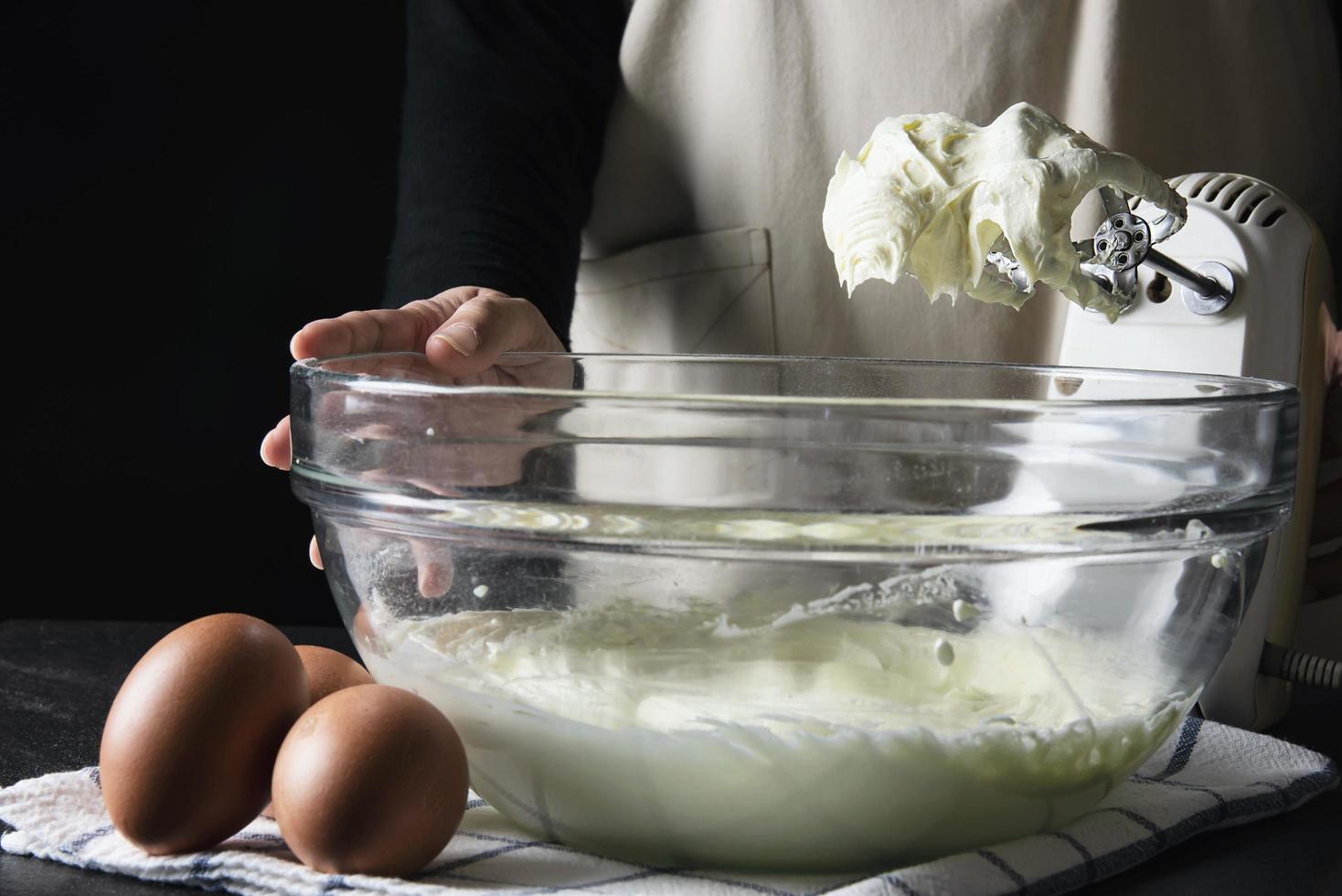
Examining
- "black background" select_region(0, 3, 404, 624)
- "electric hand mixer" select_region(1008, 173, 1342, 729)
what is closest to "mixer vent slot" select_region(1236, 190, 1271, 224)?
"electric hand mixer" select_region(1008, 173, 1342, 729)

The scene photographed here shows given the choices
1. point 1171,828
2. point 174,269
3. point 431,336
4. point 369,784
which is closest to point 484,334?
point 431,336

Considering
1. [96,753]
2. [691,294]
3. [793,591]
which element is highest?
[691,294]

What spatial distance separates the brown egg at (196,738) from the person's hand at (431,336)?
0.16m

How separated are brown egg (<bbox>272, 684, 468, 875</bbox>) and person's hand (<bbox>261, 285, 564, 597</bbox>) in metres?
0.20

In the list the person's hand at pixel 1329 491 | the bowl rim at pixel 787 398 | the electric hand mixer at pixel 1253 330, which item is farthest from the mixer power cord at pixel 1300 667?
the bowl rim at pixel 787 398

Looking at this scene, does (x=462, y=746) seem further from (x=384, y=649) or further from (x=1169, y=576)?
(x=1169, y=576)

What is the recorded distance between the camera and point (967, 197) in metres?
0.64

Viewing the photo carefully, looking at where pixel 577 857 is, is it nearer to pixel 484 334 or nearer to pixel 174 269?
pixel 484 334

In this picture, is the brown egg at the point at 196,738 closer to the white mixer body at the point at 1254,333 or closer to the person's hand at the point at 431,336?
the person's hand at the point at 431,336

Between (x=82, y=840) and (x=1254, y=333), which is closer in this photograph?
(x=82, y=840)

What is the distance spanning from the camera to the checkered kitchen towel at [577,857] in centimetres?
52

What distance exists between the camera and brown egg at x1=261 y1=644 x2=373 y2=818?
0.64 meters

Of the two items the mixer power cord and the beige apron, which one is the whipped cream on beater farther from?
the beige apron

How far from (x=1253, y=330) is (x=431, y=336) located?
1.63 feet
